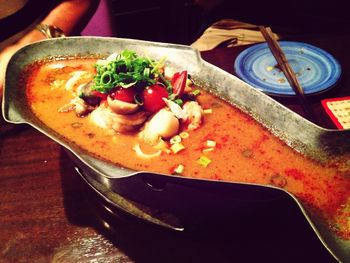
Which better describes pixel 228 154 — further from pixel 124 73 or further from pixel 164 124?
pixel 124 73

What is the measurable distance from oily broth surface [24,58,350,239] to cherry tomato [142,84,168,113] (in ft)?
0.61

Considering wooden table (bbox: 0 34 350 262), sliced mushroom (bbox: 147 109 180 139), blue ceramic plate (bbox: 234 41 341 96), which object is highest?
blue ceramic plate (bbox: 234 41 341 96)

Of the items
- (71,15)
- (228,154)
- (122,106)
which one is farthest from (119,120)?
(71,15)

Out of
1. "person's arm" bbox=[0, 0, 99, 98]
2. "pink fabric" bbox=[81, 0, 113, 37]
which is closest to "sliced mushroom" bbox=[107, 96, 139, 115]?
"person's arm" bbox=[0, 0, 99, 98]

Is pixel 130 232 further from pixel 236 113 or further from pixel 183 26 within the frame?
pixel 183 26

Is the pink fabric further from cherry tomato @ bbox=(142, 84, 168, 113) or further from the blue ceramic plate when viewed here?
cherry tomato @ bbox=(142, 84, 168, 113)

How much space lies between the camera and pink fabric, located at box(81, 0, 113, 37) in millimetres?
3322

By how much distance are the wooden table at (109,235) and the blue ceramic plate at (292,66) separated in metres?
0.94

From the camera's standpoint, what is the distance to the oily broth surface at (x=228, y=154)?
4.54 feet

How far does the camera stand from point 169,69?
2.01 meters

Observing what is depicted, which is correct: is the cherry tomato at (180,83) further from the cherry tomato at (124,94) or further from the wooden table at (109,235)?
the wooden table at (109,235)

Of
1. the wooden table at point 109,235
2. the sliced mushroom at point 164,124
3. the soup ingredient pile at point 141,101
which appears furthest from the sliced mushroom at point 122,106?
the wooden table at point 109,235

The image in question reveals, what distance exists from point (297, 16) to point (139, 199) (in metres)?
3.01

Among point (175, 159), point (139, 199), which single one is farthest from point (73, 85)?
point (139, 199)
